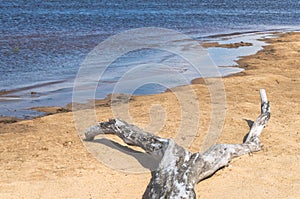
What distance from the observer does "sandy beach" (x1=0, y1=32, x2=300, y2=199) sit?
5629 millimetres

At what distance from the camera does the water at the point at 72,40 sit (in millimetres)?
11570

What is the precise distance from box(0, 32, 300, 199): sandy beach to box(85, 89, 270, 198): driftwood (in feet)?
0.53

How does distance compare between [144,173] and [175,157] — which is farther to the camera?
[144,173]

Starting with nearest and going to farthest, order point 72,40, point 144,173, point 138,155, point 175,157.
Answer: point 175,157 < point 144,173 < point 138,155 < point 72,40

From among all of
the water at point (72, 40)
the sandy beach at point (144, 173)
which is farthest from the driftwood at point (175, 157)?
the water at point (72, 40)

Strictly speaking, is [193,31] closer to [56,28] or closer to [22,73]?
[56,28]

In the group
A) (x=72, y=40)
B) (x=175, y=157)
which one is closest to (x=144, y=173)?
(x=175, y=157)

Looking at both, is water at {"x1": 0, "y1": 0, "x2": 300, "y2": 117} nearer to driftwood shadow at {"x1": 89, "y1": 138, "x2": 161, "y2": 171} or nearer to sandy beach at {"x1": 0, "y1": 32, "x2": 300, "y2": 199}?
sandy beach at {"x1": 0, "y1": 32, "x2": 300, "y2": 199}

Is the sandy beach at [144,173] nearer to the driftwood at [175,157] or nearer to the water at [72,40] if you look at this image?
the driftwood at [175,157]

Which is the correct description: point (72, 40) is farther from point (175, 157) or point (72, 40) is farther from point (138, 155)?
point (175, 157)

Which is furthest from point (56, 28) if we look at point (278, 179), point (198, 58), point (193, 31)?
point (278, 179)

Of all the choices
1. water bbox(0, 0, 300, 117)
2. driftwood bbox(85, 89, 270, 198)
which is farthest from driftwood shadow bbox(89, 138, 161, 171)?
water bbox(0, 0, 300, 117)

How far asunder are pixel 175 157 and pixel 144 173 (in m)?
0.83

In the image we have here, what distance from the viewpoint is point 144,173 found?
20.1ft
